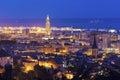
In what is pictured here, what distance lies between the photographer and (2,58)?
26.3 metres

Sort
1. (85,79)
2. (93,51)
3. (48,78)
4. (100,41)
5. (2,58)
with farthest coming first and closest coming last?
(100,41), (93,51), (2,58), (48,78), (85,79)

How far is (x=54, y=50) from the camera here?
41062mm

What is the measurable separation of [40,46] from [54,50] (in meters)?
2.91

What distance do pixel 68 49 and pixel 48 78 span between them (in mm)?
27180

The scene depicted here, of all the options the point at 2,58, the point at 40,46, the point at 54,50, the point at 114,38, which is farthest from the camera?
the point at 114,38

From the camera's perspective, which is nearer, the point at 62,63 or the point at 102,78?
the point at 102,78

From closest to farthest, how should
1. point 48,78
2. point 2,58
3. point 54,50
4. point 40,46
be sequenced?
point 48,78 < point 2,58 < point 54,50 < point 40,46

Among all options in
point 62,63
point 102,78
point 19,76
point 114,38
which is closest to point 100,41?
point 114,38

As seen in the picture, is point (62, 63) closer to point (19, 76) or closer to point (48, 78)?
point (19, 76)

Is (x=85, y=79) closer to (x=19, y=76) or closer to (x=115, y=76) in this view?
(x=115, y=76)

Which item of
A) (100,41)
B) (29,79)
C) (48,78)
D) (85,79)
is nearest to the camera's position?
(85,79)

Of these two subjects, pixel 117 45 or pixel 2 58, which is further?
pixel 117 45

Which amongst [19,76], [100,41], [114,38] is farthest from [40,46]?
[19,76]

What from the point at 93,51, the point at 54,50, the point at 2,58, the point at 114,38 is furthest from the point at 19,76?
the point at 114,38
